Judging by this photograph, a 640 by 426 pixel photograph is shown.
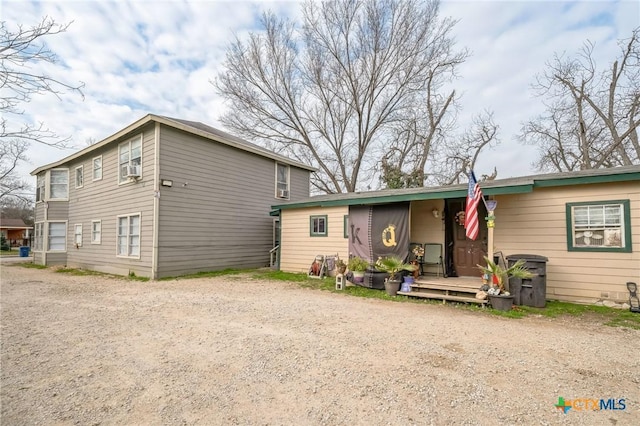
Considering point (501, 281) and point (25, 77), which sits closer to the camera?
point (25, 77)

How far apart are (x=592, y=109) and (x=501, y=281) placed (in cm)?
1670

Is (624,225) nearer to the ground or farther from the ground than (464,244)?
farther from the ground

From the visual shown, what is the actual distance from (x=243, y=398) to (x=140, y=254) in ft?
30.5

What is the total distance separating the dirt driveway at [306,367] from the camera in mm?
2484

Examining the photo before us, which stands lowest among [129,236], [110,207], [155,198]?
[129,236]

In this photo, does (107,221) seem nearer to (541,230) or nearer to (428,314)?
(428,314)

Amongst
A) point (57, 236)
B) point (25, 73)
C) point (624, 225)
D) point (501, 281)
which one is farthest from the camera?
point (57, 236)

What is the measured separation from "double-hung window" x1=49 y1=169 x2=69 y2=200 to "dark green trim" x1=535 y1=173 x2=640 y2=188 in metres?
19.5

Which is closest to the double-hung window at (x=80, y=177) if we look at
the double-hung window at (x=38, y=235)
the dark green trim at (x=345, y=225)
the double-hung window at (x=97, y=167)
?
the double-hung window at (x=97, y=167)

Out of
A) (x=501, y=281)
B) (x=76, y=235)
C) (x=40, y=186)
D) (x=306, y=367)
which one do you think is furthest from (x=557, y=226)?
(x=40, y=186)

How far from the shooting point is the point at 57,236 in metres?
15.1

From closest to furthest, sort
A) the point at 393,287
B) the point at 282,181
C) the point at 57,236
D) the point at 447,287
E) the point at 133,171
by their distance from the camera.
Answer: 1. the point at 447,287
2. the point at 393,287
3. the point at 133,171
4. the point at 282,181
5. the point at 57,236

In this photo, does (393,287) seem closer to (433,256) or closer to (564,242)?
(433,256)

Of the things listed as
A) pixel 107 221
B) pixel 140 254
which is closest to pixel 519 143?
pixel 140 254
